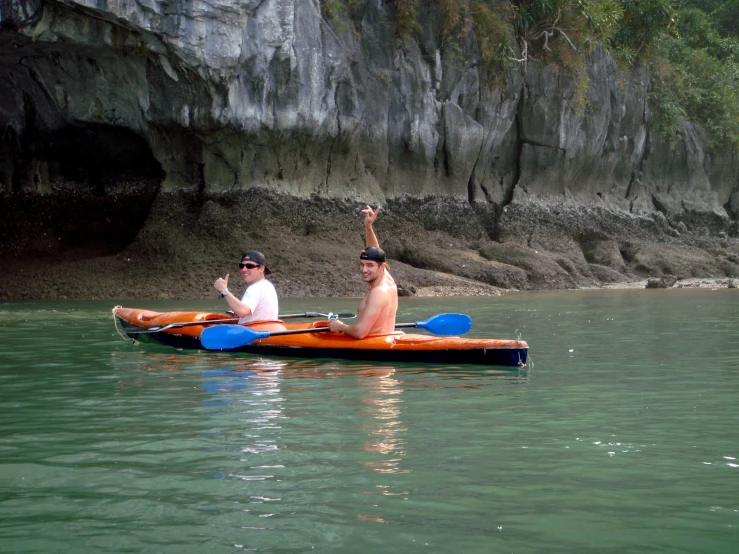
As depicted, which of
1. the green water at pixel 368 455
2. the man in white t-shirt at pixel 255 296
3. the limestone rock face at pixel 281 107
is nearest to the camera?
the green water at pixel 368 455

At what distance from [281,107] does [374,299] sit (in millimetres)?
11072

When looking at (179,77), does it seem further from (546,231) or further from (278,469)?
(278,469)

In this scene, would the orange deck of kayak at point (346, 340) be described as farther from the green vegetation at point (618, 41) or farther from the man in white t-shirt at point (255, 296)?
the green vegetation at point (618, 41)

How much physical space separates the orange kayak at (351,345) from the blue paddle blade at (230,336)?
390 mm

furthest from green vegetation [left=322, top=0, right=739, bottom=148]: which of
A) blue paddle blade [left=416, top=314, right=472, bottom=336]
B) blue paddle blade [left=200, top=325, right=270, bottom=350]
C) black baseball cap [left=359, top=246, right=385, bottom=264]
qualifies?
black baseball cap [left=359, top=246, right=385, bottom=264]

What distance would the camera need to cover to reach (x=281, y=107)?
18.6 m

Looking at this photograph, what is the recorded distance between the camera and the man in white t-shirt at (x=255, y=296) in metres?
8.80

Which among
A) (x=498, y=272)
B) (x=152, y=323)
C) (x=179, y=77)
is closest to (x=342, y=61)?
(x=179, y=77)

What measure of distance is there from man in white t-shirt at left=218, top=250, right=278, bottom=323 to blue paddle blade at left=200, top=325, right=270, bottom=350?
0.27 meters

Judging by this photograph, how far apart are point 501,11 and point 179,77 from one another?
27.9 ft

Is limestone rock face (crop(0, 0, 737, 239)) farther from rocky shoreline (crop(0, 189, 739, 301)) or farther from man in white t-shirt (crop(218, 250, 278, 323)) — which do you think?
man in white t-shirt (crop(218, 250, 278, 323))

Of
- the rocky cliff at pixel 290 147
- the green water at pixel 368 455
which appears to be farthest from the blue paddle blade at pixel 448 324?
the rocky cliff at pixel 290 147

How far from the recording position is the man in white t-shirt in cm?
880

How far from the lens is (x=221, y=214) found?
1858cm
